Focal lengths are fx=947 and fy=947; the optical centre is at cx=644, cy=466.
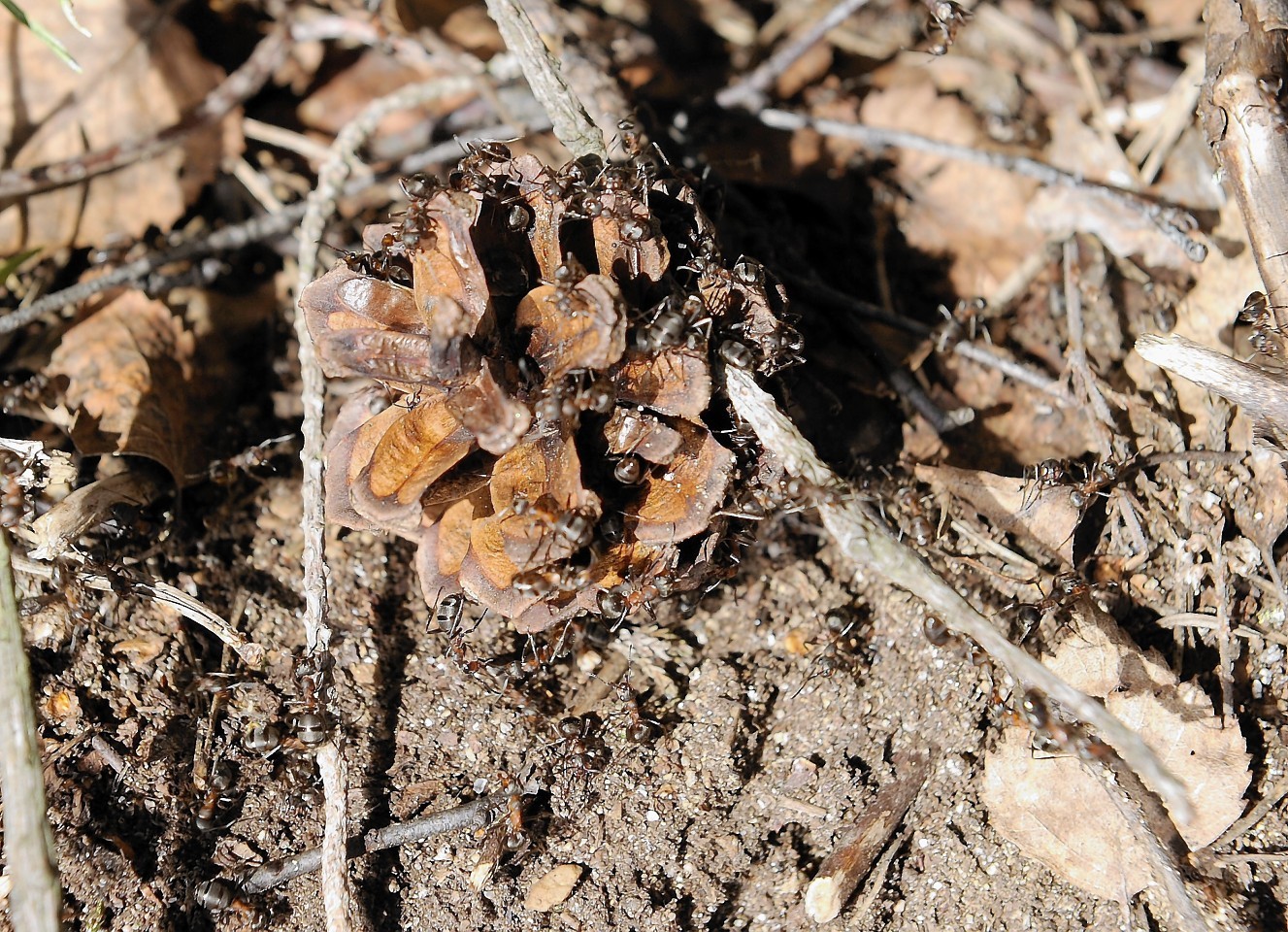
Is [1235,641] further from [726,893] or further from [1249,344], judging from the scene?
[726,893]

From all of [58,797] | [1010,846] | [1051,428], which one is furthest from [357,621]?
[1051,428]

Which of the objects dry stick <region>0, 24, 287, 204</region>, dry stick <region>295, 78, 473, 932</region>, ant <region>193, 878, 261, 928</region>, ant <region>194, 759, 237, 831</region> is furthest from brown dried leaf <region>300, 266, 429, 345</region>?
dry stick <region>0, 24, 287, 204</region>

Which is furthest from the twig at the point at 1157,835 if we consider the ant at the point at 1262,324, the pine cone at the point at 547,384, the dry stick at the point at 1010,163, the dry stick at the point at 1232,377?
the dry stick at the point at 1010,163

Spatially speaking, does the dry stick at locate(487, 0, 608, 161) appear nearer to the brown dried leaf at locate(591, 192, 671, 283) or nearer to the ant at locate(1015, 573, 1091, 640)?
the brown dried leaf at locate(591, 192, 671, 283)

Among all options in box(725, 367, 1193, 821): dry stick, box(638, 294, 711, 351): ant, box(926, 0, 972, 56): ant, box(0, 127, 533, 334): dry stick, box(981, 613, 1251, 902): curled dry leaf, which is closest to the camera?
box(725, 367, 1193, 821): dry stick

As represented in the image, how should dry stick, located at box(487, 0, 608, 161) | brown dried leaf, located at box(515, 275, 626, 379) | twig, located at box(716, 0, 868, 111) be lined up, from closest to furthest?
brown dried leaf, located at box(515, 275, 626, 379) < dry stick, located at box(487, 0, 608, 161) < twig, located at box(716, 0, 868, 111)

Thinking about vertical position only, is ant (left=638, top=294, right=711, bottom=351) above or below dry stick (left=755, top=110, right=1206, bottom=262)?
above
